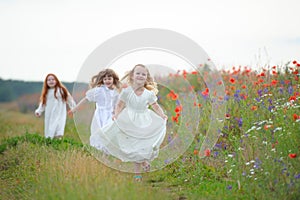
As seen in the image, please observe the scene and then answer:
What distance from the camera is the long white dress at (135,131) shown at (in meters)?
6.90

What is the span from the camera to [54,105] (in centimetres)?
1037

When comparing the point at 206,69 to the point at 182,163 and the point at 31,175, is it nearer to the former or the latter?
the point at 182,163

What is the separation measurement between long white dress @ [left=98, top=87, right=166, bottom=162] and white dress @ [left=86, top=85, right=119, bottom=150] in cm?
155

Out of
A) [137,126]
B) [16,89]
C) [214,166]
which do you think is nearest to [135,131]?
[137,126]

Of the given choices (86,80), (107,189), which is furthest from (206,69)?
(107,189)

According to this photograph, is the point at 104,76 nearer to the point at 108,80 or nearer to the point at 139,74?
the point at 108,80

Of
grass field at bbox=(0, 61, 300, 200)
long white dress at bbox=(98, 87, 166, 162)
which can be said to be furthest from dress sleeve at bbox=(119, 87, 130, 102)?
grass field at bbox=(0, 61, 300, 200)

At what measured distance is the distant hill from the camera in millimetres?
18000

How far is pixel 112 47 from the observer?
6539mm

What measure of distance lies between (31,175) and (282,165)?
3.45m

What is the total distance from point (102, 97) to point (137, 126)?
80.4 inches

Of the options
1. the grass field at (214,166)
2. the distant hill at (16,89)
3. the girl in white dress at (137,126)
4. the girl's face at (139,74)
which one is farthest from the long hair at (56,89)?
the distant hill at (16,89)

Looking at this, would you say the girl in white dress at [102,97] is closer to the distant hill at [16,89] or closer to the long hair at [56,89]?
the long hair at [56,89]

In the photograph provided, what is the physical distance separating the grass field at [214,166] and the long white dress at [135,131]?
0.35 meters
